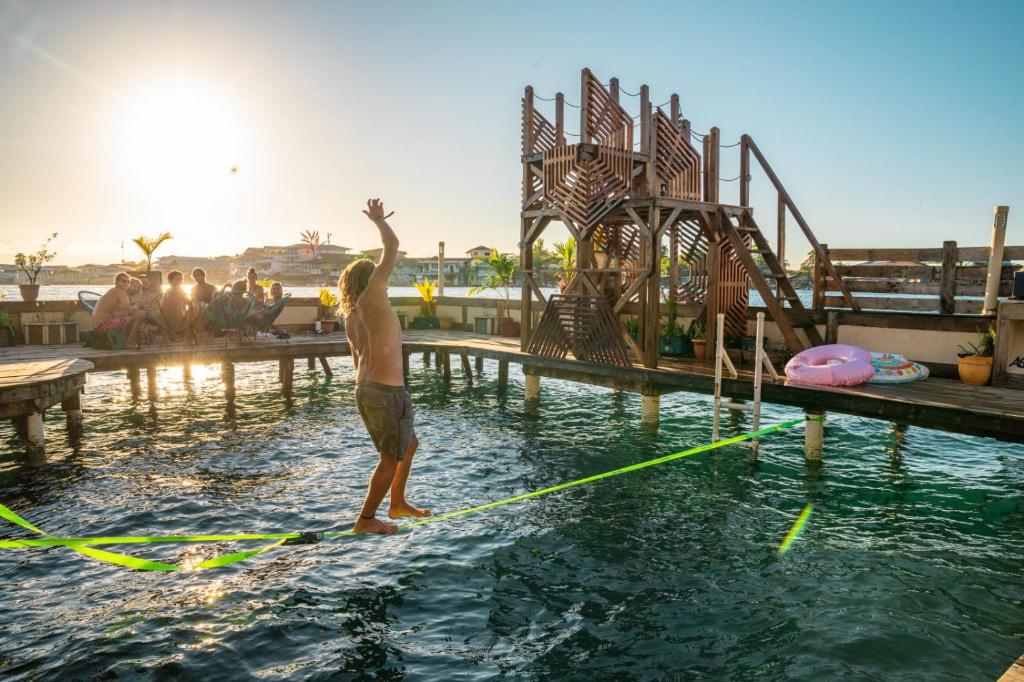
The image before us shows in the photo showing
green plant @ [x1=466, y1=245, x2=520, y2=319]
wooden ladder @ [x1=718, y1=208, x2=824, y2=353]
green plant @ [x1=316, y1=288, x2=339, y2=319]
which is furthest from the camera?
green plant @ [x1=466, y1=245, x2=520, y2=319]

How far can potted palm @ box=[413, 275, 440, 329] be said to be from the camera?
2222cm

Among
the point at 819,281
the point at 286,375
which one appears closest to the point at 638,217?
the point at 819,281

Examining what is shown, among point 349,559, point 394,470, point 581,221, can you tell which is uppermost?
point 581,221

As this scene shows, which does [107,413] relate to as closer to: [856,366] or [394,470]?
[394,470]

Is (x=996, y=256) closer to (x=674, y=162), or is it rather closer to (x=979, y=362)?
(x=979, y=362)

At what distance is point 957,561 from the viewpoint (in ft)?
25.6

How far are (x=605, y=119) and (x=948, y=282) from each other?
22.9 ft

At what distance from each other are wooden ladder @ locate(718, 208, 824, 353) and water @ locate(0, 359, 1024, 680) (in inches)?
82.9

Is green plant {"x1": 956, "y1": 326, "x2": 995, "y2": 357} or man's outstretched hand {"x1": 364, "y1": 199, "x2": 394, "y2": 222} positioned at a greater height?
man's outstretched hand {"x1": 364, "y1": 199, "x2": 394, "y2": 222}

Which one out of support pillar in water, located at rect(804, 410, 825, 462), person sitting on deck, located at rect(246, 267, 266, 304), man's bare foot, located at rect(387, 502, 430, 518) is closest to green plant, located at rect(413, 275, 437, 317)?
person sitting on deck, located at rect(246, 267, 266, 304)

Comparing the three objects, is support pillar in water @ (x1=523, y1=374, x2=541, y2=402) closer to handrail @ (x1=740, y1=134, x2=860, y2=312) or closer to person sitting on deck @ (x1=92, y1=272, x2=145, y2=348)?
handrail @ (x1=740, y1=134, x2=860, y2=312)

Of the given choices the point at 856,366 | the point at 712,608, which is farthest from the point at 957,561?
the point at 856,366

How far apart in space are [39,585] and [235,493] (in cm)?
303

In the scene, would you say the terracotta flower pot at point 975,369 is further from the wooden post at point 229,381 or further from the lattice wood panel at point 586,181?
the wooden post at point 229,381
